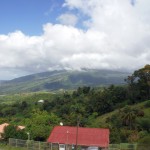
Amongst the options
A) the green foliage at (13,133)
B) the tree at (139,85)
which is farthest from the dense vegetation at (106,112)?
the green foliage at (13,133)

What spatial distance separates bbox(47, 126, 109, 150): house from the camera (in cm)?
6050

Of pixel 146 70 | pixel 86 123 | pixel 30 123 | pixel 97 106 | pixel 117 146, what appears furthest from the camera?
pixel 97 106

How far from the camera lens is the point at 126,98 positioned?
11656cm

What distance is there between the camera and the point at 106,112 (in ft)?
378

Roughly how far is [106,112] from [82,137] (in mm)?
53023

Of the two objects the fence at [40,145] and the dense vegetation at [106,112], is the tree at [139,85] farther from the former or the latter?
the fence at [40,145]

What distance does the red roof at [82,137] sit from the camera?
61.0m

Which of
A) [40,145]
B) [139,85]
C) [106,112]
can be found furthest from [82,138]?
[106,112]

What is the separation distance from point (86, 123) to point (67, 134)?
92.2 feet

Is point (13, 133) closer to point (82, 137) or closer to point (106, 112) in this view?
point (82, 137)

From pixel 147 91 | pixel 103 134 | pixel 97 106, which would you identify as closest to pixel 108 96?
pixel 97 106

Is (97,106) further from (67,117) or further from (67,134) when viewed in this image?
(67,134)

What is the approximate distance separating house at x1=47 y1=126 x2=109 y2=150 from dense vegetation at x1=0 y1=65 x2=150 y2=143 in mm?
6745

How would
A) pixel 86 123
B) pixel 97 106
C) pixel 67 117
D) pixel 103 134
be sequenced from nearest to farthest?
1. pixel 103 134
2. pixel 86 123
3. pixel 67 117
4. pixel 97 106
